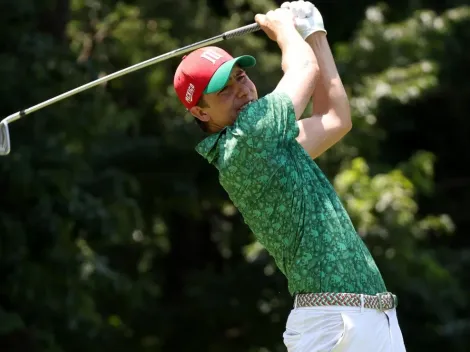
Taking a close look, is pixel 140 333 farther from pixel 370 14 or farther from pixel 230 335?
pixel 370 14

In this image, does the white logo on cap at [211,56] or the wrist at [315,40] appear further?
the wrist at [315,40]

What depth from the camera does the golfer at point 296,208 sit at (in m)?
3.88

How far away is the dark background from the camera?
9734 mm

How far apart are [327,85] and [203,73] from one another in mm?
485

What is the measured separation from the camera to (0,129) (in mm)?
5305

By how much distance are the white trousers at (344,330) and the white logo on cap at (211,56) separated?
2.65 ft

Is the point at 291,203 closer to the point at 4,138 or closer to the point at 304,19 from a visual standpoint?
the point at 304,19

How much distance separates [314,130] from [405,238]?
732cm

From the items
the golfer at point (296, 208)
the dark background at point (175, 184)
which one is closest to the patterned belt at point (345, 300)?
the golfer at point (296, 208)

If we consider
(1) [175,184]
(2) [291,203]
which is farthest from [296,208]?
(1) [175,184]

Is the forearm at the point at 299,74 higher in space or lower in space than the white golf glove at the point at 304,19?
lower

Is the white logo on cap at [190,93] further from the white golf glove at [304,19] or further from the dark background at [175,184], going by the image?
the dark background at [175,184]

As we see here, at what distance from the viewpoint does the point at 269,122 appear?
3.91 meters

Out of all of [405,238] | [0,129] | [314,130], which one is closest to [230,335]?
[405,238]
